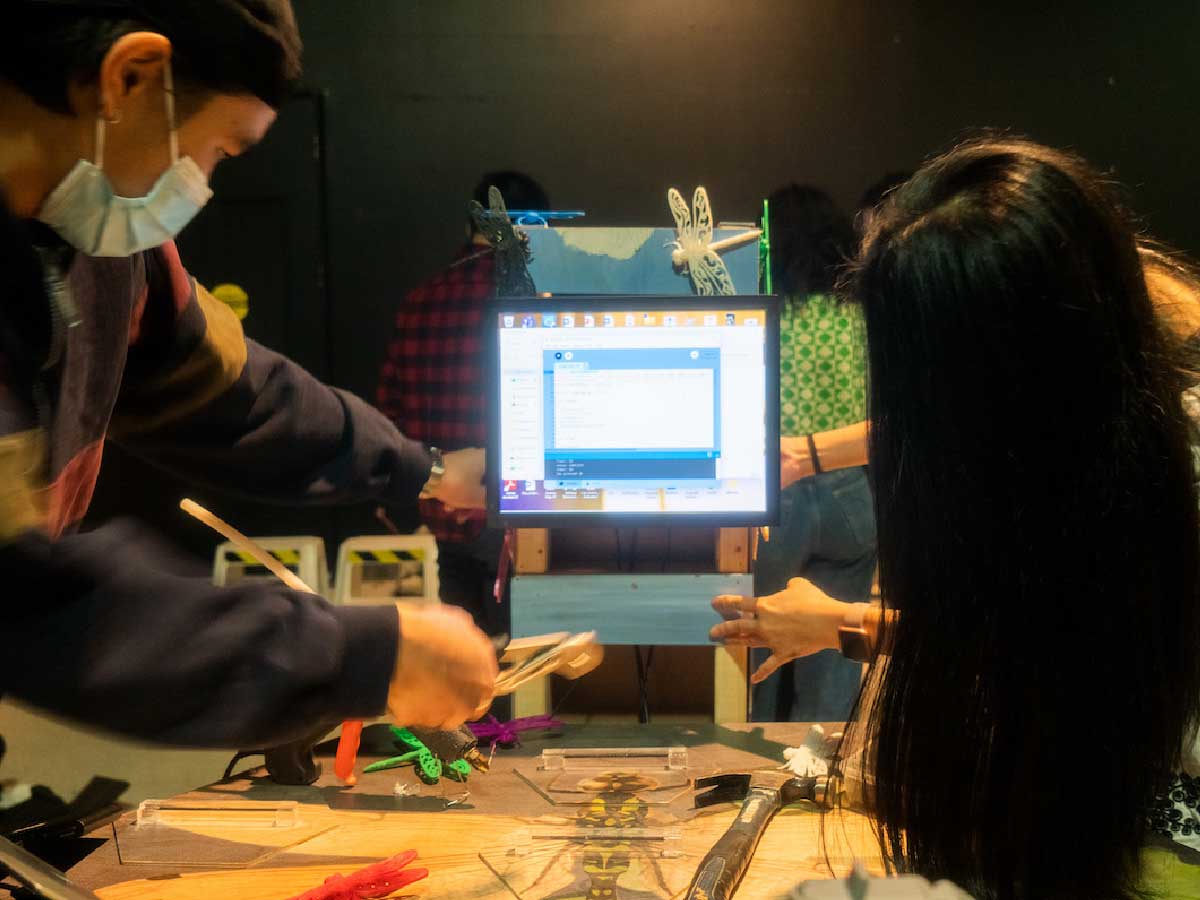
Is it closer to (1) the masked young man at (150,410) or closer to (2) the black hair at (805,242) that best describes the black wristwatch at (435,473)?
(1) the masked young man at (150,410)

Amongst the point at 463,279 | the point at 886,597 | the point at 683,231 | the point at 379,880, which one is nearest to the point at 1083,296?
the point at 886,597

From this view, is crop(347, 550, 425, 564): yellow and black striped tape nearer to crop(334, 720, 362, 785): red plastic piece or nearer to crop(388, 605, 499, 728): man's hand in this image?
crop(334, 720, 362, 785): red plastic piece

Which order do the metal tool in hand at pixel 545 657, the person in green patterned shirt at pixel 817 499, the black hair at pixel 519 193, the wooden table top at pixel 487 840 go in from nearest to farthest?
the wooden table top at pixel 487 840 < the metal tool in hand at pixel 545 657 < the person in green patterned shirt at pixel 817 499 < the black hair at pixel 519 193

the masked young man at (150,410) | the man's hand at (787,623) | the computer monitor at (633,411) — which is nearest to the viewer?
the masked young man at (150,410)

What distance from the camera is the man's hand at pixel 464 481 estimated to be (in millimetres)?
1657

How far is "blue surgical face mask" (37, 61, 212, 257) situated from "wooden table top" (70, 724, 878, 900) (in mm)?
608

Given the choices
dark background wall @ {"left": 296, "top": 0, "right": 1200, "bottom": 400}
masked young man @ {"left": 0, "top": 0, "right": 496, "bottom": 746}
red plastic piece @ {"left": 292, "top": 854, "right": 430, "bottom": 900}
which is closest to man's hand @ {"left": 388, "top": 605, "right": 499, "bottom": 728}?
masked young man @ {"left": 0, "top": 0, "right": 496, "bottom": 746}

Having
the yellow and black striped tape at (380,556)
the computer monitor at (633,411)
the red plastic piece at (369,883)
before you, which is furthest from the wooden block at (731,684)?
the yellow and black striped tape at (380,556)

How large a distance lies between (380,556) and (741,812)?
2.57 metres

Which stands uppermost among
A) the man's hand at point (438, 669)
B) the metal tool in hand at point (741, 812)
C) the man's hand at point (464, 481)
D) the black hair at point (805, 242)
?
the black hair at point (805, 242)

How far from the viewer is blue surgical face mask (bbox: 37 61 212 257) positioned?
1035mm

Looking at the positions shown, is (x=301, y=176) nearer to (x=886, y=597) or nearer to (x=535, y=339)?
(x=535, y=339)

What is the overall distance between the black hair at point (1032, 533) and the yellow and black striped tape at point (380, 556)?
2.78 metres

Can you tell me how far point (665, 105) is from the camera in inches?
161
